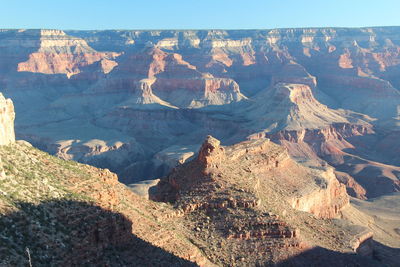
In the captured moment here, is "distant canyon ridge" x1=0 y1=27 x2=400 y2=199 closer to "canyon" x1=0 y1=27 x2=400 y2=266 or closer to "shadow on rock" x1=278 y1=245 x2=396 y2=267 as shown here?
"canyon" x1=0 y1=27 x2=400 y2=266

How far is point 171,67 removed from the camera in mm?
189375

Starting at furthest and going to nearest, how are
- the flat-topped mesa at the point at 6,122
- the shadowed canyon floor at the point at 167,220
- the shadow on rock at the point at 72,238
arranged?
the flat-topped mesa at the point at 6,122 → the shadowed canyon floor at the point at 167,220 → the shadow on rock at the point at 72,238

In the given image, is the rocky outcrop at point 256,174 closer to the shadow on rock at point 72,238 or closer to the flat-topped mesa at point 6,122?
the shadow on rock at point 72,238

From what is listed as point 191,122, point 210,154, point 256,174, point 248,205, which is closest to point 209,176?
point 210,154

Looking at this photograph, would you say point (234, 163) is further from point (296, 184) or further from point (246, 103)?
point (246, 103)

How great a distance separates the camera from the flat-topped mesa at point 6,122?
28297 mm

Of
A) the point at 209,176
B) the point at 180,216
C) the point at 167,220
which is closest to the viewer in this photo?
the point at 167,220

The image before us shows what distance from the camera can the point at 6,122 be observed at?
2888cm

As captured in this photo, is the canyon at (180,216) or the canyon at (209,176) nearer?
the canyon at (180,216)

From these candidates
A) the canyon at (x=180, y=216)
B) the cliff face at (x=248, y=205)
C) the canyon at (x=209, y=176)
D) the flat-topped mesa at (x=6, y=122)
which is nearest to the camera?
the canyon at (x=180, y=216)

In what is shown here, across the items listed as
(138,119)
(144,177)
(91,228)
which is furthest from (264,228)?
(138,119)

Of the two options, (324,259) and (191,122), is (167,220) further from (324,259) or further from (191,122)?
(191,122)

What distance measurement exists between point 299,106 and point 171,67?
206 ft

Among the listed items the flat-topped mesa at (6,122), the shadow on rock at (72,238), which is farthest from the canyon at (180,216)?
the flat-topped mesa at (6,122)
